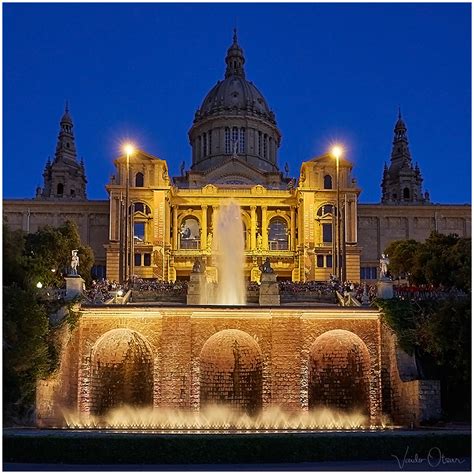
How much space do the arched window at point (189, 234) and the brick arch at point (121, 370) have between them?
4377 cm

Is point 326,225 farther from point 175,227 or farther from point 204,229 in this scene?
point 175,227

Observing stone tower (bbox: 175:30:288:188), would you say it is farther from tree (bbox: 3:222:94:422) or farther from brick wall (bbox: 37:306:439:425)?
tree (bbox: 3:222:94:422)

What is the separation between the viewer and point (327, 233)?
81.4m

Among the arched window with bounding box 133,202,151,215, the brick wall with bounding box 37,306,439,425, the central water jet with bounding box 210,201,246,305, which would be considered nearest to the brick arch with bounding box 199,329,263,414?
the brick wall with bounding box 37,306,439,425

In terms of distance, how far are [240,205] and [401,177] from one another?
90.6 ft

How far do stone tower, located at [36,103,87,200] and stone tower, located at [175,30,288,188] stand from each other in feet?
42.2

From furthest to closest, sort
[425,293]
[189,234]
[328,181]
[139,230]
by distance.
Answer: [189,234]
[328,181]
[139,230]
[425,293]

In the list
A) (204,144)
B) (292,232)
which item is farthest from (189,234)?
(204,144)

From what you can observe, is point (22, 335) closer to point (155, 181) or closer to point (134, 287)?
point (134, 287)

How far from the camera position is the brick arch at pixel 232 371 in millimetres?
39219

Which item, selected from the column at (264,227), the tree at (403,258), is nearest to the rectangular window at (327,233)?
the column at (264,227)

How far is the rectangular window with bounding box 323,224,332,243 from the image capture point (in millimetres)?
81312

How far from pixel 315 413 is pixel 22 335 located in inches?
580

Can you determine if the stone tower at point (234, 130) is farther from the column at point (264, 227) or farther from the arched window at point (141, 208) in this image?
the arched window at point (141, 208)
